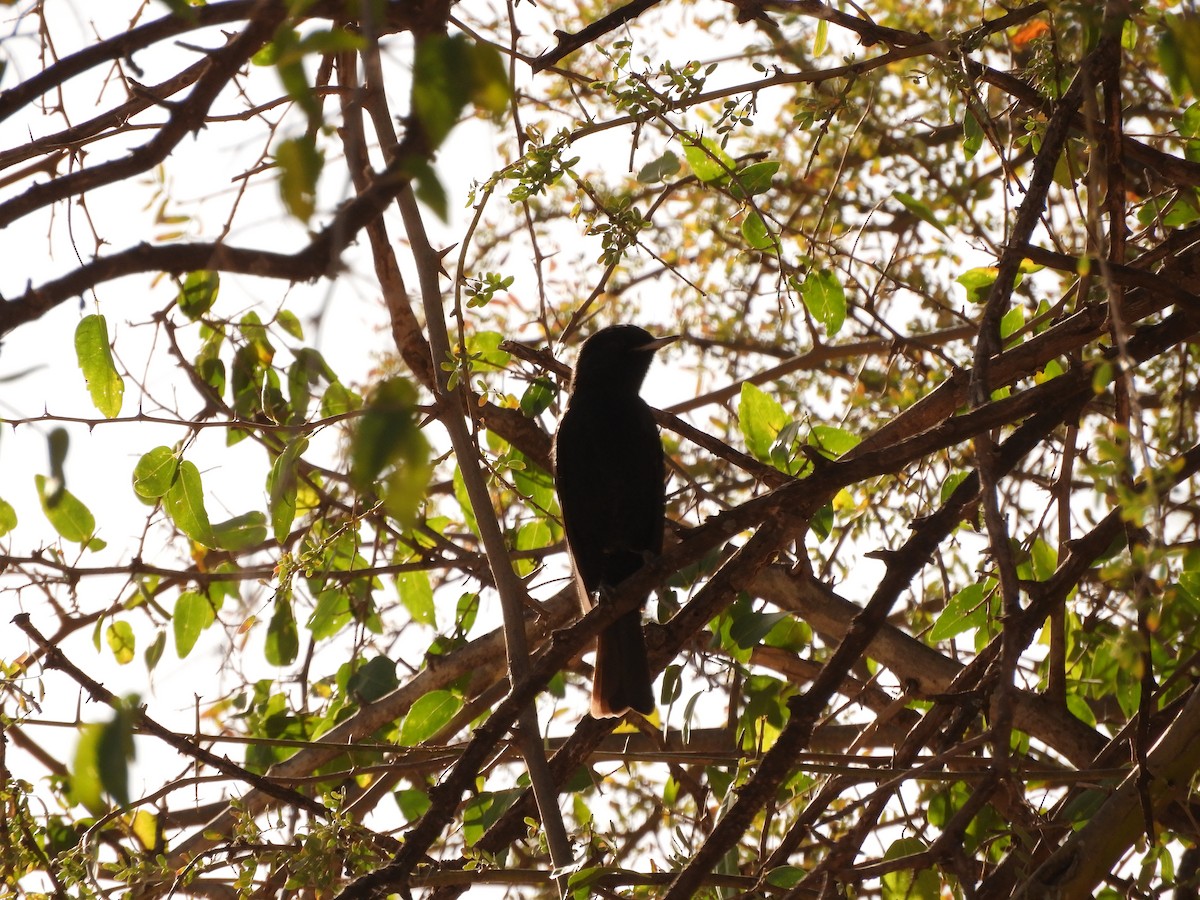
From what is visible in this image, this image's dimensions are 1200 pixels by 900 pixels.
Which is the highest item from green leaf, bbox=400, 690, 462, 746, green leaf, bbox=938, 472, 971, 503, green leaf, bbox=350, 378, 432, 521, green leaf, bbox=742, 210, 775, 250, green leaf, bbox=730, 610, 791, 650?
green leaf, bbox=742, 210, 775, 250

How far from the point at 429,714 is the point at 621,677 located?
0.74 m

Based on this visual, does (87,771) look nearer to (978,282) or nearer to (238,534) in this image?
(238,534)

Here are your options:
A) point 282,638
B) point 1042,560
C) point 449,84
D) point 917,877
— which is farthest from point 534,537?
point 449,84

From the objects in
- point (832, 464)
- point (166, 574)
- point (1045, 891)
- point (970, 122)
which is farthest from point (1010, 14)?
point (166, 574)

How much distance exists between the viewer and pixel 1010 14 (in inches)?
134

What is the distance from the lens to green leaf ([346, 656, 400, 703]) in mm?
4172

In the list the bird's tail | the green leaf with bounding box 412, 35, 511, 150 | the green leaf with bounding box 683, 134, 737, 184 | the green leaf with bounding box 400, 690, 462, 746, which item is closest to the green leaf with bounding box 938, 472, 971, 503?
the bird's tail

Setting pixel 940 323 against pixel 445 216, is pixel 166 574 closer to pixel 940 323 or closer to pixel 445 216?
pixel 445 216

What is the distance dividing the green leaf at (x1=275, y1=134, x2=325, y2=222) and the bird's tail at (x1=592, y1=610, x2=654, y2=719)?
2.95 metres

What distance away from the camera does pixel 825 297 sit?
148 inches

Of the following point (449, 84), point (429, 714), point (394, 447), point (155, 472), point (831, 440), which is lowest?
point (394, 447)

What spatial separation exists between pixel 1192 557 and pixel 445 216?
334 centimetres

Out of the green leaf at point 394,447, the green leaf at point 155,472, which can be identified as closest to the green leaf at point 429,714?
the green leaf at point 155,472

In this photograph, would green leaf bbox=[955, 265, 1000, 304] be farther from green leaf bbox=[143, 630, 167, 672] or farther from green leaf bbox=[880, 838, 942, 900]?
green leaf bbox=[143, 630, 167, 672]
